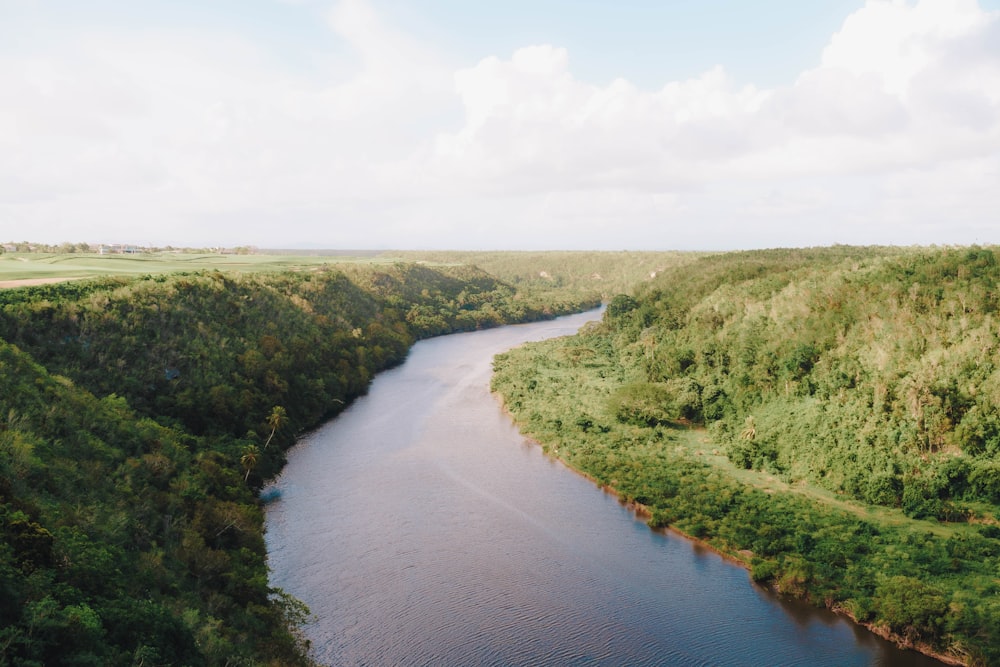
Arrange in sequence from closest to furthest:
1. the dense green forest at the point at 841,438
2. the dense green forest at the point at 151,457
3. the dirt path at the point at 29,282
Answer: the dense green forest at the point at 151,457 → the dense green forest at the point at 841,438 → the dirt path at the point at 29,282

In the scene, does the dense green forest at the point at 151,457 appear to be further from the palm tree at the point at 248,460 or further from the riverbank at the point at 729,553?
the riverbank at the point at 729,553

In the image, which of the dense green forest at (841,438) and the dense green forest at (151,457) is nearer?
the dense green forest at (151,457)

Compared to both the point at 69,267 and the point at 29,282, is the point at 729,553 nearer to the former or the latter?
the point at 29,282

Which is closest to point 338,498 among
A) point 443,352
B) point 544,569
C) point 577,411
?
point 544,569

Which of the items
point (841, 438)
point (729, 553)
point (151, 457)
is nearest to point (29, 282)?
point (151, 457)

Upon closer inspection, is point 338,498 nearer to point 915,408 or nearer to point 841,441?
point 841,441

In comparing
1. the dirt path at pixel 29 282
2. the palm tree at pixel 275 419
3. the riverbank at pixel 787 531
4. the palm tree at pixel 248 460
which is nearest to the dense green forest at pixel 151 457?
the palm tree at pixel 248 460
